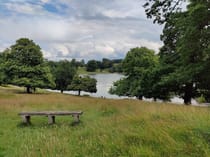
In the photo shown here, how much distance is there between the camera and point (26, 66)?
155 feet

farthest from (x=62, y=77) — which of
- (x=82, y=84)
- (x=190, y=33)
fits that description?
(x=190, y=33)

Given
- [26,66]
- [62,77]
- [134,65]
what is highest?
[134,65]

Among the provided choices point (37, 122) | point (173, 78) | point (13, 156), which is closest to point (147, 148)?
point (13, 156)

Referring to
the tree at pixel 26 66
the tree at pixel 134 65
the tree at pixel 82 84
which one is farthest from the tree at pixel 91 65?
the tree at pixel 26 66

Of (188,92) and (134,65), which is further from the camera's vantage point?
(134,65)

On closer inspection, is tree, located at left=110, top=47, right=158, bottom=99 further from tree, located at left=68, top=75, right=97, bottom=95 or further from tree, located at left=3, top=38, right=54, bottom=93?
tree, located at left=68, top=75, right=97, bottom=95

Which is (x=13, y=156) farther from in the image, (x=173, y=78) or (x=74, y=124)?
(x=173, y=78)

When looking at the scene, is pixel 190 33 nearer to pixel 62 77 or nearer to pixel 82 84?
pixel 82 84

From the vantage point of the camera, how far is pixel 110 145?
284 inches

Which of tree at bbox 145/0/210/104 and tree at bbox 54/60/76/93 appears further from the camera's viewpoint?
tree at bbox 54/60/76/93

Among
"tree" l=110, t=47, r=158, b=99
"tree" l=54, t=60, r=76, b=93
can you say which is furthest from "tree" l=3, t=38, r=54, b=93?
"tree" l=54, t=60, r=76, b=93

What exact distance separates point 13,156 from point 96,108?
12.2 meters

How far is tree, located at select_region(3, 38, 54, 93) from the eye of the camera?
152 feet

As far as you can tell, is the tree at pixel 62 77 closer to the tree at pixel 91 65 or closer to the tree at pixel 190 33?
the tree at pixel 190 33
